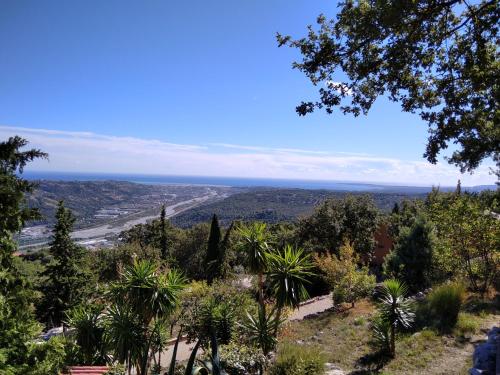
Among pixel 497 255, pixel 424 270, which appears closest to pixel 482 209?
pixel 497 255

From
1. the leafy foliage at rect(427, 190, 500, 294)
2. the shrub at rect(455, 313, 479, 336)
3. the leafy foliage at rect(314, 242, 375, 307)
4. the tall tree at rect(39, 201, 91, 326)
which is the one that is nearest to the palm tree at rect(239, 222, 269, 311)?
the shrub at rect(455, 313, 479, 336)

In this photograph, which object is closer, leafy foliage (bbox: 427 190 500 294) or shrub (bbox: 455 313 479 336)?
shrub (bbox: 455 313 479 336)

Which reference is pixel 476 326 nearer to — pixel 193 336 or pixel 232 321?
pixel 232 321

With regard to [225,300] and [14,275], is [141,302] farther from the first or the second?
[225,300]

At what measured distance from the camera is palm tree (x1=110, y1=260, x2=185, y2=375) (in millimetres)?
9594

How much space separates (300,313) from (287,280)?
8463 millimetres

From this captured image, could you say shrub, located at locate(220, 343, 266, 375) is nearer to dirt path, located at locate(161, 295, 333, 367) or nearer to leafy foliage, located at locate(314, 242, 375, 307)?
dirt path, located at locate(161, 295, 333, 367)

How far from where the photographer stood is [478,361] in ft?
22.0

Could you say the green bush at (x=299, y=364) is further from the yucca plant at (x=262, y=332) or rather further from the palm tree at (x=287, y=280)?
the palm tree at (x=287, y=280)

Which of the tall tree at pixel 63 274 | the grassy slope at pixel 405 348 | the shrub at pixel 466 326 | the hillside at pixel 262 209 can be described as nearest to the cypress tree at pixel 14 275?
the grassy slope at pixel 405 348

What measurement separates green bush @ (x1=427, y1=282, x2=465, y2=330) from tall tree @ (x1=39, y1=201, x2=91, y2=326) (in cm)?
1732

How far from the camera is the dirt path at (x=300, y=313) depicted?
46.8 feet

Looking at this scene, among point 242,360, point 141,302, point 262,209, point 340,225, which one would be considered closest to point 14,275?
point 141,302

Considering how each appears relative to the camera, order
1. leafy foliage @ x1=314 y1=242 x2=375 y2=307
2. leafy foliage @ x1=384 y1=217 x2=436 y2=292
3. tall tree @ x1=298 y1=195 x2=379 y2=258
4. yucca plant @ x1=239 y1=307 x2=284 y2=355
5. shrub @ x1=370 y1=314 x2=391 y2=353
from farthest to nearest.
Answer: tall tree @ x1=298 y1=195 x2=379 y2=258, leafy foliage @ x1=384 y1=217 x2=436 y2=292, leafy foliage @ x1=314 y1=242 x2=375 y2=307, yucca plant @ x1=239 y1=307 x2=284 y2=355, shrub @ x1=370 y1=314 x2=391 y2=353
